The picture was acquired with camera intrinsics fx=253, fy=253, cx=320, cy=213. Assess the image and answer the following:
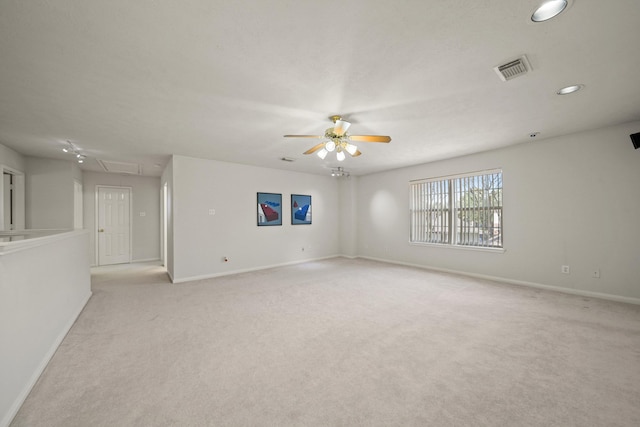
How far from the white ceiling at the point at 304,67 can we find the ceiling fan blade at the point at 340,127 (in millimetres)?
Result: 156

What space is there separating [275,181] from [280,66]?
14.7 ft

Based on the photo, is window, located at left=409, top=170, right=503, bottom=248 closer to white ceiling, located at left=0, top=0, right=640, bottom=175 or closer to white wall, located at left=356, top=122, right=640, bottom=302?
white wall, located at left=356, top=122, right=640, bottom=302

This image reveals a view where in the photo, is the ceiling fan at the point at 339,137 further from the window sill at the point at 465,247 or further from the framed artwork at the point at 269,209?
the window sill at the point at 465,247

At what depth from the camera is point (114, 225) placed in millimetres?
6914

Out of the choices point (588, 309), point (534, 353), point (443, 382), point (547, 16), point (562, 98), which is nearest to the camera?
point (547, 16)

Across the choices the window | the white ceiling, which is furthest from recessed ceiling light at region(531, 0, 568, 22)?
the window

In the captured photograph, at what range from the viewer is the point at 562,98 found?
2791mm

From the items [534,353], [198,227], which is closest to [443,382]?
[534,353]

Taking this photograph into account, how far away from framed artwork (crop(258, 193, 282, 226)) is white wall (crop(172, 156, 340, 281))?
0.42ft

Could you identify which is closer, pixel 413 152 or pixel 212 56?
pixel 212 56

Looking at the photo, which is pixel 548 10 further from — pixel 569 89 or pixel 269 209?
pixel 269 209

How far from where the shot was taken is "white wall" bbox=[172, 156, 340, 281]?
508 cm

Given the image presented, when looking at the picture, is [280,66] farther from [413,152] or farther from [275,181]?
[275,181]

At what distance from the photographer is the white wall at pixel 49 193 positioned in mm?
5141
